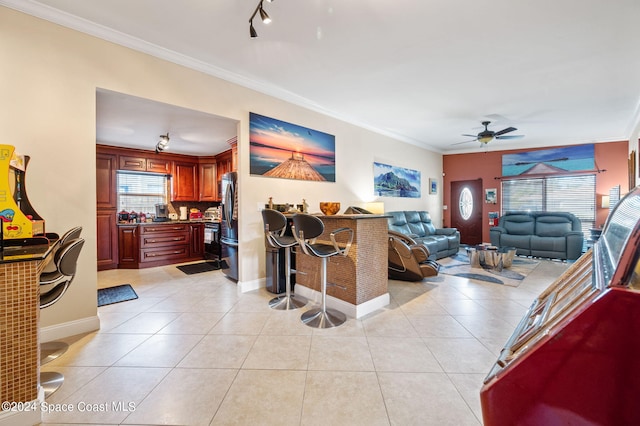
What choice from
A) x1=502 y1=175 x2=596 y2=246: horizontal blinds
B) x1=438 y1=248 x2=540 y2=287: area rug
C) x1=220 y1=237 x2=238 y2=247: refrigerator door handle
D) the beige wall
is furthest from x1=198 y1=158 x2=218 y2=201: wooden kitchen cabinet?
x1=502 y1=175 x2=596 y2=246: horizontal blinds

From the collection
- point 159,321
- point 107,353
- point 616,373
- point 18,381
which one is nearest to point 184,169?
point 159,321

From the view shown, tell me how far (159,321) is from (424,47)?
397 cm

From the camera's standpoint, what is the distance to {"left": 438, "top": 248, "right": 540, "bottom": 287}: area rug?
4.07 metres

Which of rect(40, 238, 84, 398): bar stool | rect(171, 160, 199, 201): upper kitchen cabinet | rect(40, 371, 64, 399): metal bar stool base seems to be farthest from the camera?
rect(171, 160, 199, 201): upper kitchen cabinet

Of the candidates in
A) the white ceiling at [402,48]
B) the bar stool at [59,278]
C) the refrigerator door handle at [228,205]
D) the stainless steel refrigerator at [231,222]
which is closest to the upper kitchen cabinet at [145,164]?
the white ceiling at [402,48]

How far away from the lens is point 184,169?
6.09 metres

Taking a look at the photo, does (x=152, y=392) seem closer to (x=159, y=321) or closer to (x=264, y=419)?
(x=264, y=419)

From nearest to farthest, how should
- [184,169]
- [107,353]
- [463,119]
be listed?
[107,353] < [463,119] < [184,169]

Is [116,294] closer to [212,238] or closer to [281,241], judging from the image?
[212,238]

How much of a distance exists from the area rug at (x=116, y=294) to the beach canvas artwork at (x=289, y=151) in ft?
7.45

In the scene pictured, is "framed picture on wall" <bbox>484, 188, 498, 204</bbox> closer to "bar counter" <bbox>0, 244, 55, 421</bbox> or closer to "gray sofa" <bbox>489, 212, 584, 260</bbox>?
"gray sofa" <bbox>489, 212, 584, 260</bbox>

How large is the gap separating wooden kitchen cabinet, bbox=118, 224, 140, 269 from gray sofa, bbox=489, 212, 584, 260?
7.93 m

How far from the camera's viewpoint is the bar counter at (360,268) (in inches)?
107

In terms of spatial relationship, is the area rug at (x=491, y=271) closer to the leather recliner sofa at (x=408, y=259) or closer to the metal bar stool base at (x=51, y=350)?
the leather recliner sofa at (x=408, y=259)
